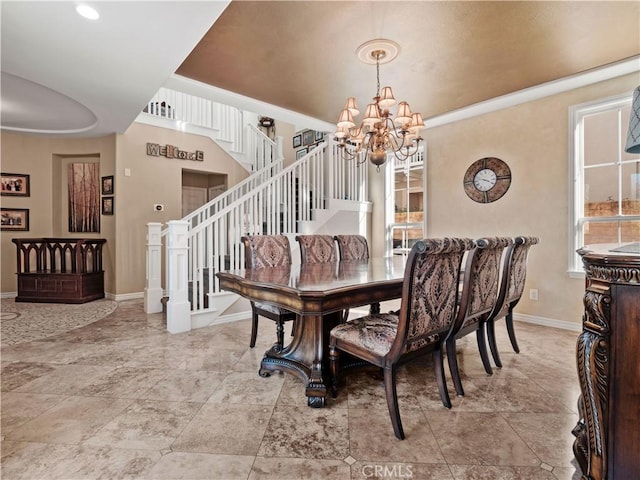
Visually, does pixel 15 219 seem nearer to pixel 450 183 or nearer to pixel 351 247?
pixel 351 247

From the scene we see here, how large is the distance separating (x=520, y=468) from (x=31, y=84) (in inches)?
204

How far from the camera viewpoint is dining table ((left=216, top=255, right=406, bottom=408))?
5.26 feet

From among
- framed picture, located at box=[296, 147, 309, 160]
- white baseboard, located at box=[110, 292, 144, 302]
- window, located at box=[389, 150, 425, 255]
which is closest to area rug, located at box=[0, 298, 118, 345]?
white baseboard, located at box=[110, 292, 144, 302]

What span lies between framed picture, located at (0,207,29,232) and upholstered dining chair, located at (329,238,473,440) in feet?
19.5

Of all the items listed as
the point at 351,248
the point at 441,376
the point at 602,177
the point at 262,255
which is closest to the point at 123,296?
the point at 262,255

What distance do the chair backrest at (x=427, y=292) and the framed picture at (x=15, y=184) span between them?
20.9 feet

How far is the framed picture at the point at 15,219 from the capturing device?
16.5 feet

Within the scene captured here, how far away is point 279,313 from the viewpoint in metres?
2.43

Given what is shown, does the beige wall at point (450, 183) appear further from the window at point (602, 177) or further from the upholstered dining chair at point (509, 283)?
the upholstered dining chair at point (509, 283)

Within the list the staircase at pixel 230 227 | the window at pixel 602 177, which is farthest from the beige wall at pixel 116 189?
the window at pixel 602 177

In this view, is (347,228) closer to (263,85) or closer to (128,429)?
(263,85)

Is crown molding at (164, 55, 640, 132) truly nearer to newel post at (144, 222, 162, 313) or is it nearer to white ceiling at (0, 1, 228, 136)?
white ceiling at (0, 1, 228, 136)

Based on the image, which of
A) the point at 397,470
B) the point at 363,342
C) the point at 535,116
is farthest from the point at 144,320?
the point at 535,116

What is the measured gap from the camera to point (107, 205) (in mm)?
5023
